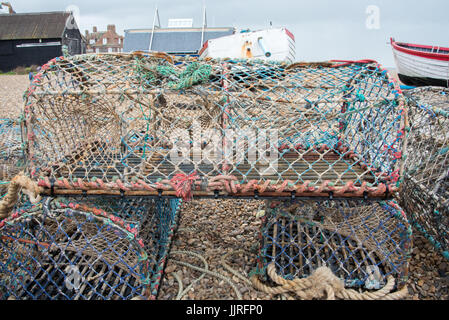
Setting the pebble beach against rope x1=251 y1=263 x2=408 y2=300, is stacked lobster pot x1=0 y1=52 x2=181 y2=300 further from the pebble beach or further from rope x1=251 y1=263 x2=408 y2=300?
rope x1=251 y1=263 x2=408 y2=300

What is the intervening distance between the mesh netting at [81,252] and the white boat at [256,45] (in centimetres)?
1111

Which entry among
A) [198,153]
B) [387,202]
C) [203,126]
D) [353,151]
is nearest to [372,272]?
[387,202]

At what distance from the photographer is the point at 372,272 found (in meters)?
2.43

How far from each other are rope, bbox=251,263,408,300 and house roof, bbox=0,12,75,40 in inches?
987

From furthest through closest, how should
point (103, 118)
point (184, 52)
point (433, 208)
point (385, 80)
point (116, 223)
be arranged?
1. point (184, 52)
2. point (103, 118)
3. point (433, 208)
4. point (385, 80)
5. point (116, 223)

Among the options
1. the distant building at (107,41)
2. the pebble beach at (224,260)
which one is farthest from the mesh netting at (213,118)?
the distant building at (107,41)

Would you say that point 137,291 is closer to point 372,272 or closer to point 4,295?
point 4,295

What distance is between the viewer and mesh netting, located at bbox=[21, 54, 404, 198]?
211 centimetres

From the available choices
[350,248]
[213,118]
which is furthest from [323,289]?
[213,118]

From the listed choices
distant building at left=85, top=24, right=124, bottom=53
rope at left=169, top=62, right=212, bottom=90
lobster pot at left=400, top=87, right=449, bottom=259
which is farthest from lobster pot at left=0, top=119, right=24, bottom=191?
distant building at left=85, top=24, right=124, bottom=53

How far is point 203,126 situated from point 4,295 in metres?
2.07

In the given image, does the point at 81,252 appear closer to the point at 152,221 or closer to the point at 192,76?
the point at 152,221

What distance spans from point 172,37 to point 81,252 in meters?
18.5

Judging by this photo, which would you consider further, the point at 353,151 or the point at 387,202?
the point at 353,151
